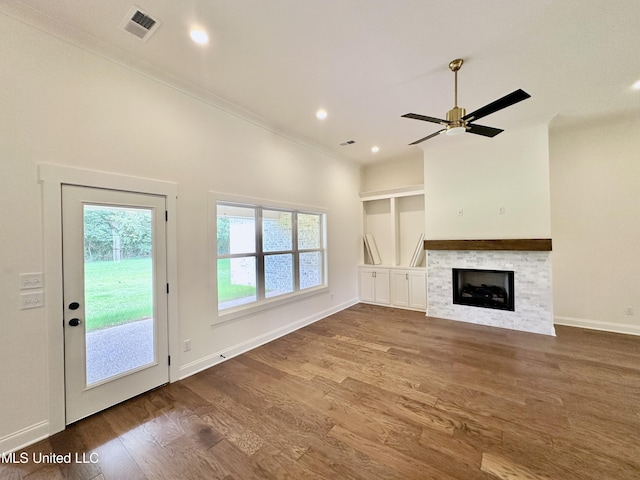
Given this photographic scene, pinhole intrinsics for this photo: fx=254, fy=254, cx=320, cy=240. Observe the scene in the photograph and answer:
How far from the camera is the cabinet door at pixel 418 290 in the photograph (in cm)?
541

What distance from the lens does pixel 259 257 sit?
3949 mm

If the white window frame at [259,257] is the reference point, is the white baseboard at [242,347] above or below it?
below

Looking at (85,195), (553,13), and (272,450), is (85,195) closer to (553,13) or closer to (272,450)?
(272,450)

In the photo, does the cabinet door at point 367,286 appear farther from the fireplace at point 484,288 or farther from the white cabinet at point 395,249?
the fireplace at point 484,288

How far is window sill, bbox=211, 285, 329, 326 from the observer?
3.40 m

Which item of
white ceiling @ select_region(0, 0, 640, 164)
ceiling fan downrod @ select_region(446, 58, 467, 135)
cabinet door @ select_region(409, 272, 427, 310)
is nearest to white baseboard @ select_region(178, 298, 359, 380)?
cabinet door @ select_region(409, 272, 427, 310)

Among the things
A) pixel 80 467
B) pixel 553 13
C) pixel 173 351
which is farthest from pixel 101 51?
pixel 553 13

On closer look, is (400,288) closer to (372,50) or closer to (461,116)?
(461,116)

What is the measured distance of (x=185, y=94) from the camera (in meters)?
3.03

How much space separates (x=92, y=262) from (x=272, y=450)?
2.28m

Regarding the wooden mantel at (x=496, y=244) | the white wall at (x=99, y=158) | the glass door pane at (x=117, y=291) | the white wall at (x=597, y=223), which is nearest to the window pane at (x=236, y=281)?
the white wall at (x=99, y=158)

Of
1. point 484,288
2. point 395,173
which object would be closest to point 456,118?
point 484,288

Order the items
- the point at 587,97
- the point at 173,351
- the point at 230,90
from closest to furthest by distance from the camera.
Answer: the point at 173,351
the point at 230,90
the point at 587,97

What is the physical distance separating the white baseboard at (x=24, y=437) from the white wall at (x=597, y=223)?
7039mm
